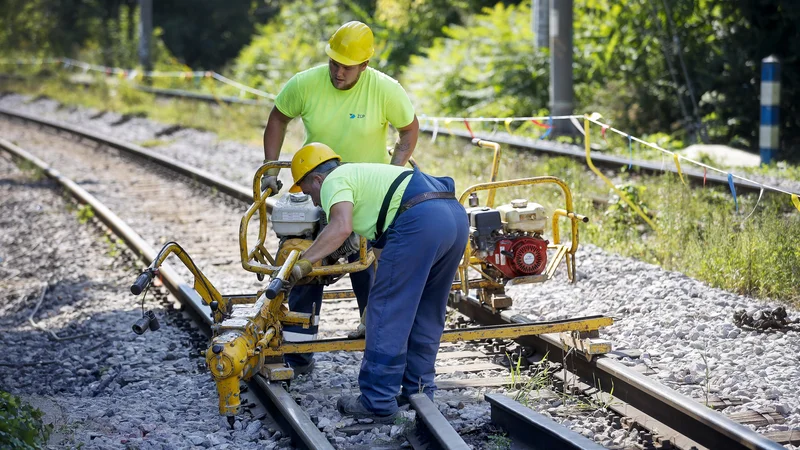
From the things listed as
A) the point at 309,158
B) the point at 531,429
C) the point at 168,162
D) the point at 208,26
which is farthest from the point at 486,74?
the point at 208,26

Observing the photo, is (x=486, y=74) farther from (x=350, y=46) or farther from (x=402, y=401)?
(x=402, y=401)

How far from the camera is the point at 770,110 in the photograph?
12930mm

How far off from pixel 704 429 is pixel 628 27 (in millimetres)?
13479

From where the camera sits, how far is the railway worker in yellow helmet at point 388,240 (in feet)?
16.6

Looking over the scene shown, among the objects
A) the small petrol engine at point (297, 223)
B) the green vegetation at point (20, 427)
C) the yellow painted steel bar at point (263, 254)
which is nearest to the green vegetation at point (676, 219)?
the yellow painted steel bar at point (263, 254)

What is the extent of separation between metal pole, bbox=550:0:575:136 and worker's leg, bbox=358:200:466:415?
32.9ft

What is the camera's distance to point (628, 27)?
17141 millimetres

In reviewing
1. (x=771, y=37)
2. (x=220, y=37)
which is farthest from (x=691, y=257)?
(x=220, y=37)

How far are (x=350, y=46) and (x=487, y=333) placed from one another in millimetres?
1822

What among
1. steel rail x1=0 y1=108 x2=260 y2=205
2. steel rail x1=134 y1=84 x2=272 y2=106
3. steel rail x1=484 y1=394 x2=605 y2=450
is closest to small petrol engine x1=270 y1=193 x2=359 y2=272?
steel rail x1=484 y1=394 x2=605 y2=450

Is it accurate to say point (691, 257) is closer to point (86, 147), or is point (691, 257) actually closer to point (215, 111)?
point (86, 147)

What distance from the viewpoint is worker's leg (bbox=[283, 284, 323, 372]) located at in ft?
20.0

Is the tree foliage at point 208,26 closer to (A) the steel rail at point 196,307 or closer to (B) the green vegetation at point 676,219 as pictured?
(A) the steel rail at point 196,307

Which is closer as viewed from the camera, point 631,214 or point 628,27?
point 631,214
